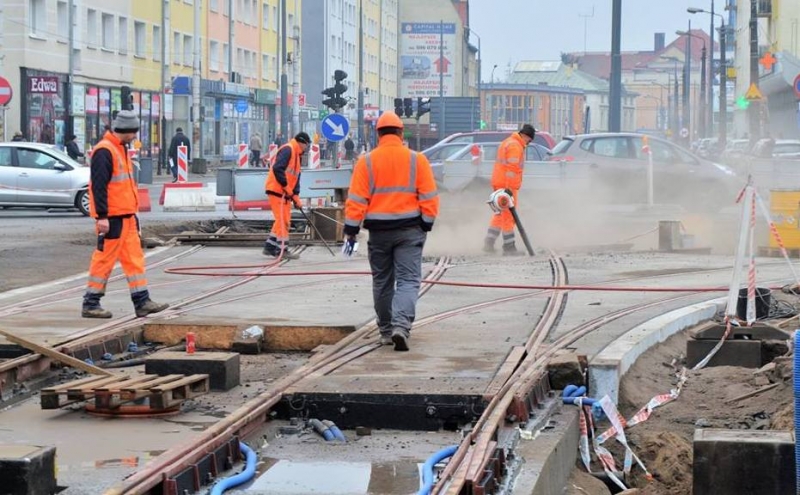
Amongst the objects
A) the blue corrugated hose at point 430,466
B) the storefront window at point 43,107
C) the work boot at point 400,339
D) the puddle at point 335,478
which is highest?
the storefront window at point 43,107

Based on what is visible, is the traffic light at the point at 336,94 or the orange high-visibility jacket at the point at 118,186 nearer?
the orange high-visibility jacket at the point at 118,186

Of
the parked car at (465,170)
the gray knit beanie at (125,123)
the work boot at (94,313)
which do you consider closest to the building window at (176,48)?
the parked car at (465,170)

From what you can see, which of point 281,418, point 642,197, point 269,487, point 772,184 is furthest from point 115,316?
point 772,184

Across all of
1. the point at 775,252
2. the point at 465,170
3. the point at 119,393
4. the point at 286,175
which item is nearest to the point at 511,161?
the point at 286,175

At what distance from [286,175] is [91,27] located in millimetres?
36326

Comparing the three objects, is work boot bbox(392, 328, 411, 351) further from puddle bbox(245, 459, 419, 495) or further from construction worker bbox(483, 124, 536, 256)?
construction worker bbox(483, 124, 536, 256)

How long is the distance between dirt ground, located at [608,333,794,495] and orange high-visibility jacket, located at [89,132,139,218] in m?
4.53

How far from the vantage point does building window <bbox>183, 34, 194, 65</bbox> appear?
6372 cm

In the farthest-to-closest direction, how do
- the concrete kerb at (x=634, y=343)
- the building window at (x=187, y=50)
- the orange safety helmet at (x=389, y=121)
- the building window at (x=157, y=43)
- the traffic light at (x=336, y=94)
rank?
the building window at (x=187, y=50), the building window at (x=157, y=43), the traffic light at (x=336, y=94), the orange safety helmet at (x=389, y=121), the concrete kerb at (x=634, y=343)

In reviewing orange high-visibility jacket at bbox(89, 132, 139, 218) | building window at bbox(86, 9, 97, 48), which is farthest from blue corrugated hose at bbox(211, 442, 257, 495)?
building window at bbox(86, 9, 97, 48)

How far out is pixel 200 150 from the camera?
2304 inches

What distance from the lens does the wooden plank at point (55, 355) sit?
905cm

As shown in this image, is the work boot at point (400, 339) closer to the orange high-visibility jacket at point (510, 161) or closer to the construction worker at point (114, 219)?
the construction worker at point (114, 219)

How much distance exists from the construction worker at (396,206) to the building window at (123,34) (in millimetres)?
47227
